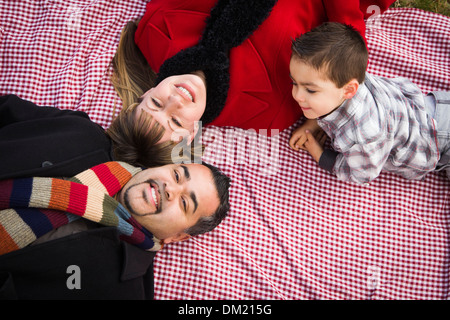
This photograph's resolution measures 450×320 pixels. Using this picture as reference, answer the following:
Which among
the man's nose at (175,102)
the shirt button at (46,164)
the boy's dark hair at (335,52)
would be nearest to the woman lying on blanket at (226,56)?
the man's nose at (175,102)

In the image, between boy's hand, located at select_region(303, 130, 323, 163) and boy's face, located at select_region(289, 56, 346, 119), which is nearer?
boy's face, located at select_region(289, 56, 346, 119)

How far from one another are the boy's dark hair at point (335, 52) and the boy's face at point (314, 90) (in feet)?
0.08

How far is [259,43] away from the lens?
6.20 ft

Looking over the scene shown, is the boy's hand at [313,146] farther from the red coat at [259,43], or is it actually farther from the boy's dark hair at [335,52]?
the boy's dark hair at [335,52]


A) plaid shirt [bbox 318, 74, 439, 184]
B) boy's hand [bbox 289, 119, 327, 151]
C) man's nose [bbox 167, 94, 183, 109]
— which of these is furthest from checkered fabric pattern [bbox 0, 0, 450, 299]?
man's nose [bbox 167, 94, 183, 109]

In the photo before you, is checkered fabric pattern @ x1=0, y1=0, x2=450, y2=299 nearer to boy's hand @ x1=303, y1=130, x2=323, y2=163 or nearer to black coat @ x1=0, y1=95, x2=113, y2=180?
boy's hand @ x1=303, y1=130, x2=323, y2=163

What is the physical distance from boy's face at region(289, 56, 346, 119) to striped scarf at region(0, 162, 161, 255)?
90cm

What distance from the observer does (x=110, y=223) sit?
1.48 metres

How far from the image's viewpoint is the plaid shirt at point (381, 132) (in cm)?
178

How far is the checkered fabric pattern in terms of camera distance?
1.89 m

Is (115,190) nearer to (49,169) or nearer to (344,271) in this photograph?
(49,169)

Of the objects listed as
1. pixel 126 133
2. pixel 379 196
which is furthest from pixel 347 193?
pixel 126 133

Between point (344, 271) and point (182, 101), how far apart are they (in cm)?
119

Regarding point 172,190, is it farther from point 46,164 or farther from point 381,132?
point 381,132
